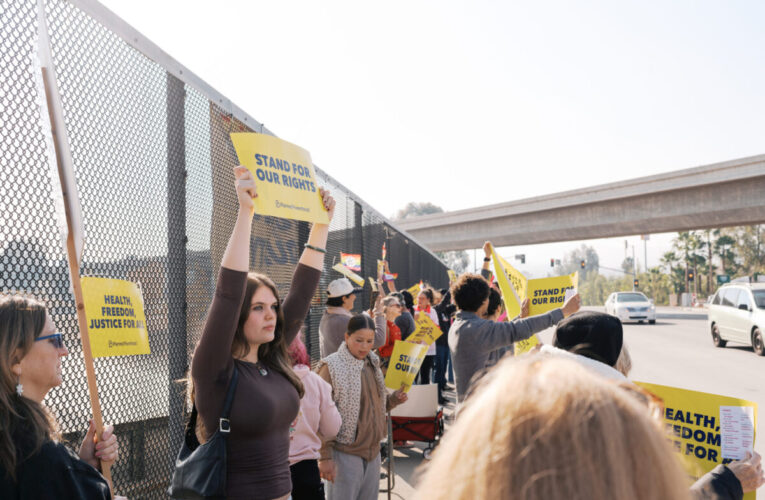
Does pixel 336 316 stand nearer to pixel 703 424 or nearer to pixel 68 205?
pixel 703 424

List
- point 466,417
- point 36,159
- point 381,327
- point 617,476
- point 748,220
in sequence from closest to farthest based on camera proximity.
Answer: point 617,476
point 466,417
point 36,159
point 381,327
point 748,220

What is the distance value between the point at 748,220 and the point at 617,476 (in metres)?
34.1

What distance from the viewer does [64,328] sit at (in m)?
2.40

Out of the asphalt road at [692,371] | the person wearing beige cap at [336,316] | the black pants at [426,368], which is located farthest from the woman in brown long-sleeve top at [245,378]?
the black pants at [426,368]

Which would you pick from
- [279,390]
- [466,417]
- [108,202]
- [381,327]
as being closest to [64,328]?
[108,202]

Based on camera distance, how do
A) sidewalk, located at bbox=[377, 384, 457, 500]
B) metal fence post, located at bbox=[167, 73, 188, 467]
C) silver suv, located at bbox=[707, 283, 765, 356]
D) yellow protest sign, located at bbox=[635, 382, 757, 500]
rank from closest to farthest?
1. yellow protest sign, located at bbox=[635, 382, 757, 500]
2. metal fence post, located at bbox=[167, 73, 188, 467]
3. sidewalk, located at bbox=[377, 384, 457, 500]
4. silver suv, located at bbox=[707, 283, 765, 356]

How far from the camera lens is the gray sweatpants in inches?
152

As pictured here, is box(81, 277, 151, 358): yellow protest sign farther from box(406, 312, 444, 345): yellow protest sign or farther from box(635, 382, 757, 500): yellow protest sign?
box(406, 312, 444, 345): yellow protest sign

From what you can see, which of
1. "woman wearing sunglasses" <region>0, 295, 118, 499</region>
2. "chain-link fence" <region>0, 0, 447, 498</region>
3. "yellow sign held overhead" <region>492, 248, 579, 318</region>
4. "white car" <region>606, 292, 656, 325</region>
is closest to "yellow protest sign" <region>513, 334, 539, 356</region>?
"yellow sign held overhead" <region>492, 248, 579, 318</region>

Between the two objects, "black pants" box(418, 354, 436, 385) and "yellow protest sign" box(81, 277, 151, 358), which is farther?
"black pants" box(418, 354, 436, 385)

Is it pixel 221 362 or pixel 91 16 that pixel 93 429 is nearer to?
pixel 221 362

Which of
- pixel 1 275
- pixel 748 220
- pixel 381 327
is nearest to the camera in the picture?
pixel 1 275

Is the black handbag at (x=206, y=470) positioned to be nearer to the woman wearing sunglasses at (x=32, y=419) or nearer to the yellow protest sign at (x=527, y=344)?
the woman wearing sunglasses at (x=32, y=419)

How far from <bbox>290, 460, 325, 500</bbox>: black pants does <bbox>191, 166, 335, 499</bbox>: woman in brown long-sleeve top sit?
1006mm
